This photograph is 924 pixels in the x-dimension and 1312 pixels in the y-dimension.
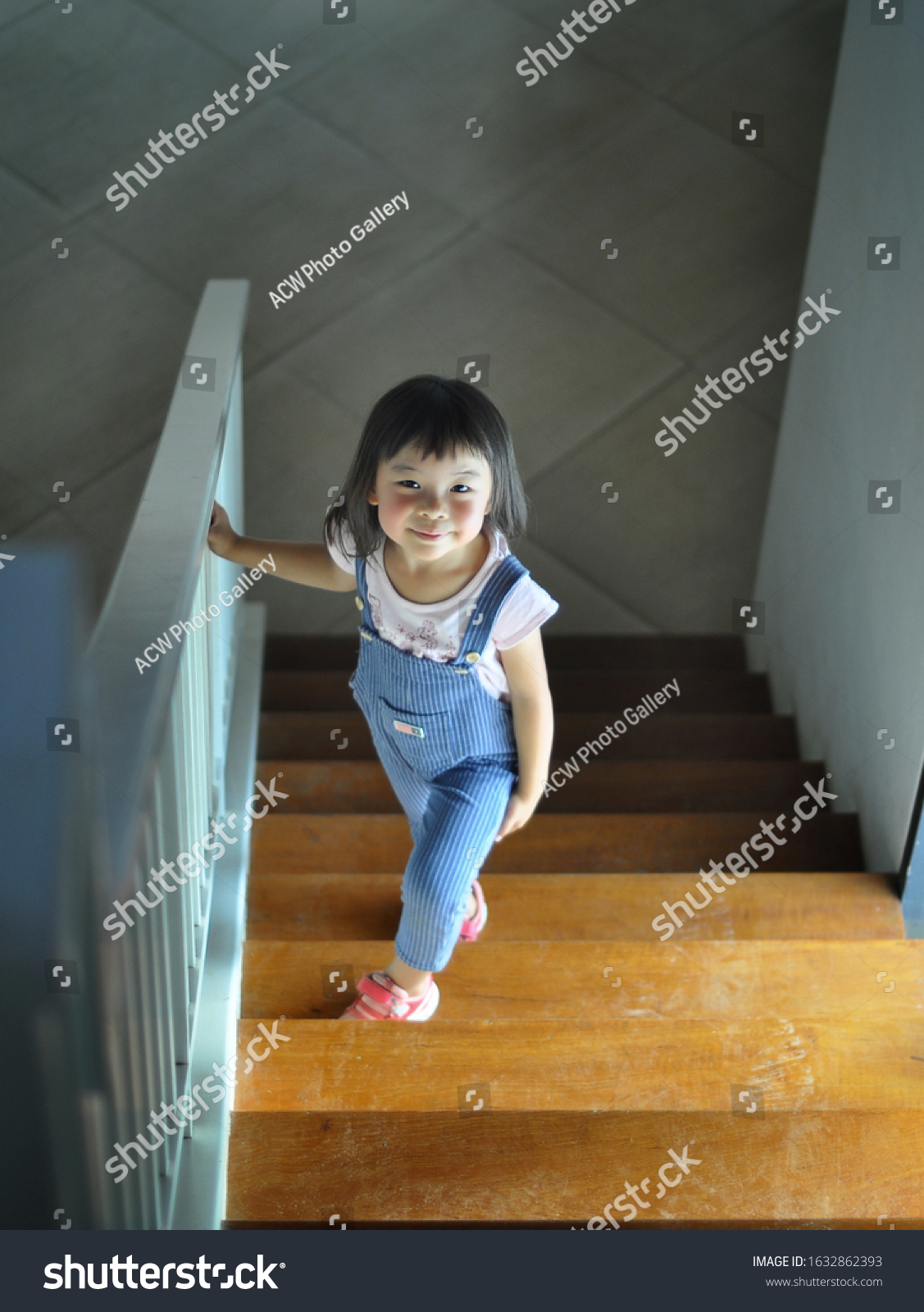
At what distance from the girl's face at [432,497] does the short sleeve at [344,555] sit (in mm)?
185

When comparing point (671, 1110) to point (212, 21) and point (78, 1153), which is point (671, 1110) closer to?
point (78, 1153)

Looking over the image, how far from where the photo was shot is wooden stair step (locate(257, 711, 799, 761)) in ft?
10.0

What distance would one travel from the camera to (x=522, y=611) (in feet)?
5.44

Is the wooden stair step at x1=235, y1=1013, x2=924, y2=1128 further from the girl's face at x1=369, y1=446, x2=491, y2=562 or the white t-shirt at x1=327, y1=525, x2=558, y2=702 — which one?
the girl's face at x1=369, y1=446, x2=491, y2=562

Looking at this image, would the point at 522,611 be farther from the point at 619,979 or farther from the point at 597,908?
the point at 597,908

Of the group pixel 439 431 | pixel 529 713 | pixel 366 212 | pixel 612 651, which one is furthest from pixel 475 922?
pixel 366 212

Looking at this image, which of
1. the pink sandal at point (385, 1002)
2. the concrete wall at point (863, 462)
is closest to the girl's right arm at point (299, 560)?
the pink sandal at point (385, 1002)

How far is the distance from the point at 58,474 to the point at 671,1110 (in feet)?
9.77

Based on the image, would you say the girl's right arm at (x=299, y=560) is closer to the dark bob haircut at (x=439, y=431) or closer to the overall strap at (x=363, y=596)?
the overall strap at (x=363, y=596)

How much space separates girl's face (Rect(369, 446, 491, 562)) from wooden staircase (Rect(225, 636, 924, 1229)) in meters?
0.70

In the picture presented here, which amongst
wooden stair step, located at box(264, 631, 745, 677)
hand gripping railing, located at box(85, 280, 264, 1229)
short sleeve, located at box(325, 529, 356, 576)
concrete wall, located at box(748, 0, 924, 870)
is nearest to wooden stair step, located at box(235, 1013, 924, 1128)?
hand gripping railing, located at box(85, 280, 264, 1229)

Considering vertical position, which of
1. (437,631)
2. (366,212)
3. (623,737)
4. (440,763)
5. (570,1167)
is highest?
(366,212)

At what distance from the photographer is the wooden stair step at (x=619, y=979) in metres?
1.94

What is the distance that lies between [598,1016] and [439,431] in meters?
1.00
